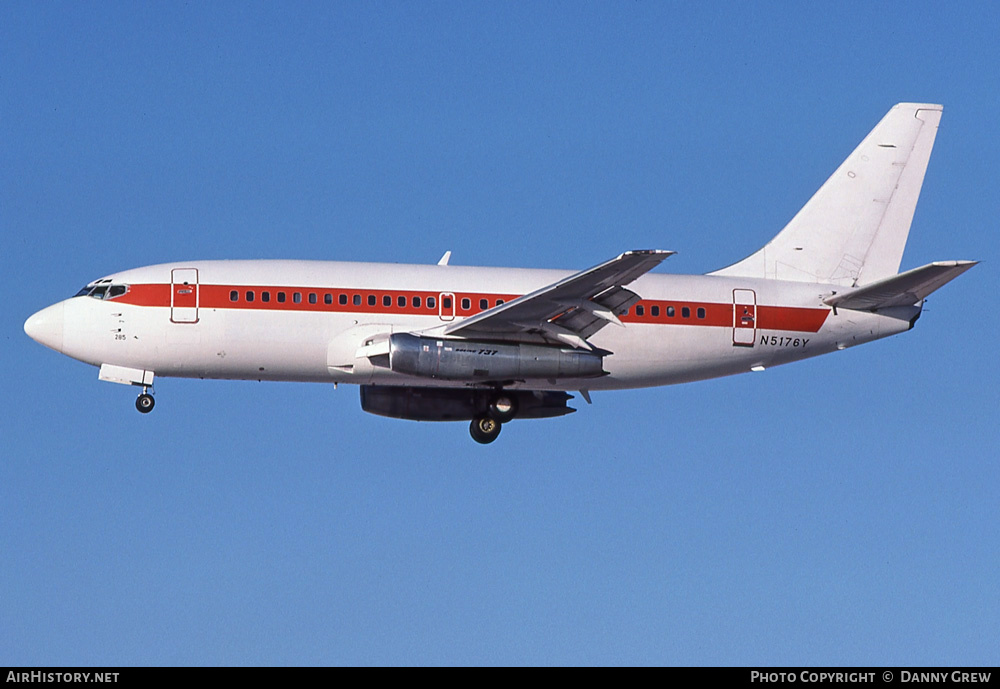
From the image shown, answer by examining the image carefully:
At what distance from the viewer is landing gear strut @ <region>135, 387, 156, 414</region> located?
131 ft

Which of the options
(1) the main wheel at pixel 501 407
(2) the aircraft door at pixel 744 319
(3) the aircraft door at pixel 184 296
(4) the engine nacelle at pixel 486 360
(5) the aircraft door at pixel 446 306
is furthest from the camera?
(1) the main wheel at pixel 501 407

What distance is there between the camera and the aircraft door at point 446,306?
1585 inches

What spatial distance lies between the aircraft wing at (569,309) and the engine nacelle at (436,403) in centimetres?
369

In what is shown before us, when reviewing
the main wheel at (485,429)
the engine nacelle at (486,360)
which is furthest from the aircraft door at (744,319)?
the main wheel at (485,429)

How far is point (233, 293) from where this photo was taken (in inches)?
1549

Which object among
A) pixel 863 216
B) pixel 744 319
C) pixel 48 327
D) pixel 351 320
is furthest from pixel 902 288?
pixel 48 327

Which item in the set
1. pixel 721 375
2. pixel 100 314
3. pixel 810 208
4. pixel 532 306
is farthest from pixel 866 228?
pixel 100 314

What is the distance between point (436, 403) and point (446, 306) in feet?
13.4

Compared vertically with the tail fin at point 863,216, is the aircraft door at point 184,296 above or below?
below

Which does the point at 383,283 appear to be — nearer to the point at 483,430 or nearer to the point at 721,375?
the point at 483,430

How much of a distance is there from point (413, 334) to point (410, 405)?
5277 millimetres

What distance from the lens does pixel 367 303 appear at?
39.7 meters

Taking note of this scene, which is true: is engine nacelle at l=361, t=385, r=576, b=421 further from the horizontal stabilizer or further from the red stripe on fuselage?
the horizontal stabilizer

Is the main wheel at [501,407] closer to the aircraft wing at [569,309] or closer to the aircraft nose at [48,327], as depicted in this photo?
the aircraft wing at [569,309]
